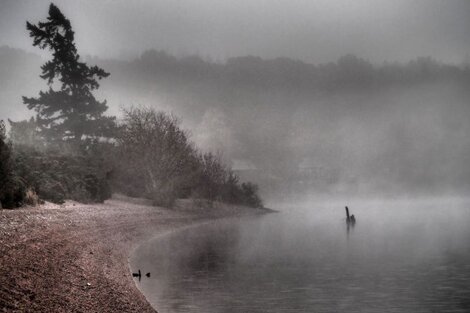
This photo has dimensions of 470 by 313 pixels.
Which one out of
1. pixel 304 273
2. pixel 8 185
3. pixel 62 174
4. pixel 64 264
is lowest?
pixel 304 273

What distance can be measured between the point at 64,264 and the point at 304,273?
13.6 m

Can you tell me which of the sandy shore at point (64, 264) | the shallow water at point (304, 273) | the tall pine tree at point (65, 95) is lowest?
the shallow water at point (304, 273)

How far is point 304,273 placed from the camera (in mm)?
29031

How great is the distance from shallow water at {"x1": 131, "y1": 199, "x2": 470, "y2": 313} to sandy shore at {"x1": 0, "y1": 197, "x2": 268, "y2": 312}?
5.65 feet

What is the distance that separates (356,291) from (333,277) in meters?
3.76

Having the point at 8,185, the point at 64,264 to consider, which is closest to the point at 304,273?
the point at 64,264

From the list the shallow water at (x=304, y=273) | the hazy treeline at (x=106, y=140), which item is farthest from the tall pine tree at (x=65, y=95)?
the shallow water at (x=304, y=273)

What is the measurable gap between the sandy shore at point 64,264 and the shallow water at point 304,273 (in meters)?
1.72

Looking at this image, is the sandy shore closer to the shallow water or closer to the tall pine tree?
the shallow water

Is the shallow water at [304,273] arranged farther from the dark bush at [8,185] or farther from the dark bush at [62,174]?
the dark bush at [62,174]

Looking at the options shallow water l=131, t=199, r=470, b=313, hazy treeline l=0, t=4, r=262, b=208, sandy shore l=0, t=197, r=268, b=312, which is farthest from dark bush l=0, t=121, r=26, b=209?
hazy treeline l=0, t=4, r=262, b=208

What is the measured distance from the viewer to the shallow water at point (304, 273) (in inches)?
836

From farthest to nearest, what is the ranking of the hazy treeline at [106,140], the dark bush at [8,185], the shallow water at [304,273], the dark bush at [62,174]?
the hazy treeline at [106,140]
the dark bush at [62,174]
the dark bush at [8,185]
the shallow water at [304,273]

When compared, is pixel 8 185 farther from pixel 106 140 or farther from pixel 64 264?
pixel 106 140
